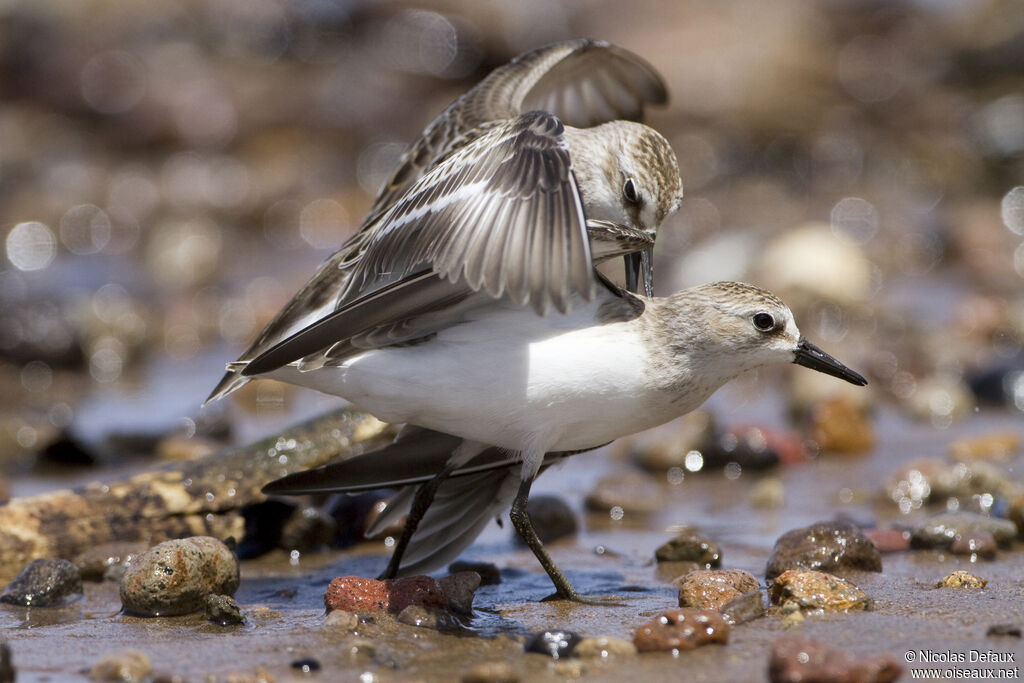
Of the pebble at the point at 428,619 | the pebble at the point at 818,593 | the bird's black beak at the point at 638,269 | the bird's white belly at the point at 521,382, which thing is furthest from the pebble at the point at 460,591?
the bird's black beak at the point at 638,269

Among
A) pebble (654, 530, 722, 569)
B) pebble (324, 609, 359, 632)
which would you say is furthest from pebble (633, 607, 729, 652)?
pebble (654, 530, 722, 569)

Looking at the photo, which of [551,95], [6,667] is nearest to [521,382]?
[6,667]

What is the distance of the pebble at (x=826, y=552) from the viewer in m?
4.84

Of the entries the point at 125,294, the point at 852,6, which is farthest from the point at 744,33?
the point at 125,294

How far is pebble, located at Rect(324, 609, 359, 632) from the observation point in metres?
4.15

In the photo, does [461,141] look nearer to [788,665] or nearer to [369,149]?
[788,665]

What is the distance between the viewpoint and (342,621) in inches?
164

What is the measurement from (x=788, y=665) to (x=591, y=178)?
319 cm

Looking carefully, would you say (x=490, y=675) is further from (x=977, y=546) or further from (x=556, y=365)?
(x=977, y=546)

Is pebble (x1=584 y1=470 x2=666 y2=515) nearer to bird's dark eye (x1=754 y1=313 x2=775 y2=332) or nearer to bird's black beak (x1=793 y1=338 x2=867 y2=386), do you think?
bird's black beak (x1=793 y1=338 x2=867 y2=386)

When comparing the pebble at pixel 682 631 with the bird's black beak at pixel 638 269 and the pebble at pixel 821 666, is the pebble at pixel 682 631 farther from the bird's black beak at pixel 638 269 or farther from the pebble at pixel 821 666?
the bird's black beak at pixel 638 269

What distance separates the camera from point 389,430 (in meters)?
5.83

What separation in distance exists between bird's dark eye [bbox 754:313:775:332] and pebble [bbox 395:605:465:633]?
5.16 ft

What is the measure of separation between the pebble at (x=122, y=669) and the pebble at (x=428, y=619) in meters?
0.89
